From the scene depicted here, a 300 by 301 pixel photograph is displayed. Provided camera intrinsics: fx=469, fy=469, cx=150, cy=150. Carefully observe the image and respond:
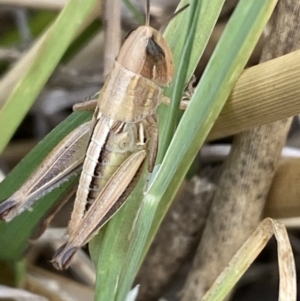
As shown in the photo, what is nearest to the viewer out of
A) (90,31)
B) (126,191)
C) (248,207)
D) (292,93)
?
(292,93)

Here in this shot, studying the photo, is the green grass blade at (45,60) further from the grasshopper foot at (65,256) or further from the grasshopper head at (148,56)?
the grasshopper foot at (65,256)

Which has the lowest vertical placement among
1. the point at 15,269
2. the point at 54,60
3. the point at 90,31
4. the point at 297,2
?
the point at 15,269

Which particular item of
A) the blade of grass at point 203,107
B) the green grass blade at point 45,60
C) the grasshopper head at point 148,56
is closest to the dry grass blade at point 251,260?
the blade of grass at point 203,107

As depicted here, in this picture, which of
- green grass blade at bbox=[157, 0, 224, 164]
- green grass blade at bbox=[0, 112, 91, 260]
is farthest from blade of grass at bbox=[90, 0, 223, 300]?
green grass blade at bbox=[0, 112, 91, 260]

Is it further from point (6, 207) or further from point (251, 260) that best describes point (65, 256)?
point (251, 260)

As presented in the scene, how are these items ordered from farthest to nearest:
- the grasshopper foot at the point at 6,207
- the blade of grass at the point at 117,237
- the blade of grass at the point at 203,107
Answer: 1. the grasshopper foot at the point at 6,207
2. the blade of grass at the point at 117,237
3. the blade of grass at the point at 203,107

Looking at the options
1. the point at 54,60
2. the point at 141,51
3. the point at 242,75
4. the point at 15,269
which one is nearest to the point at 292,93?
the point at 242,75

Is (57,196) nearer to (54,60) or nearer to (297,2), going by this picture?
(54,60)
